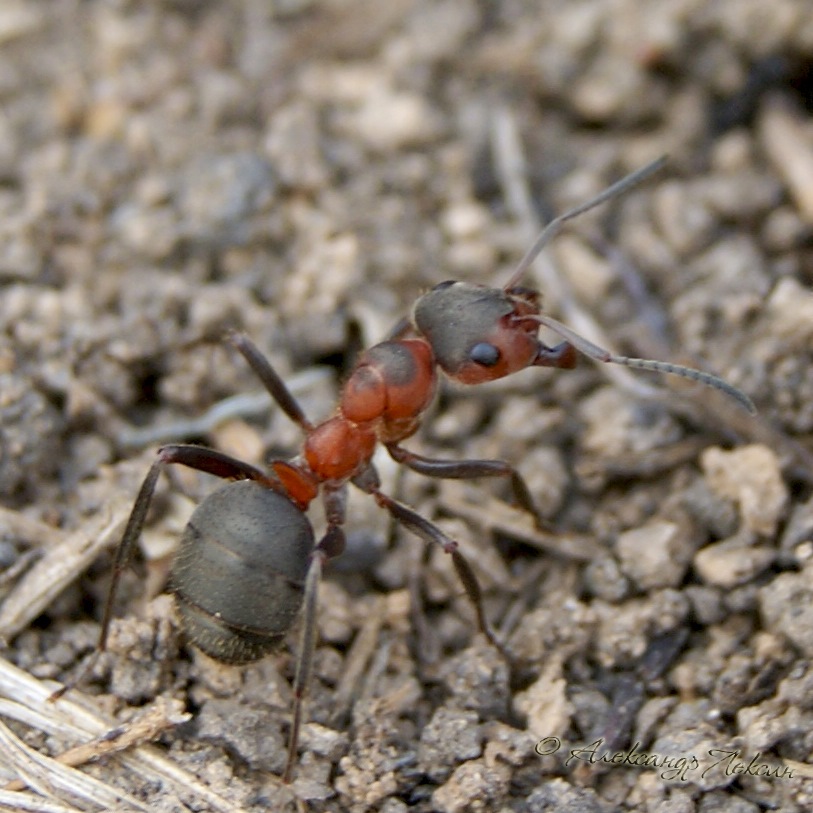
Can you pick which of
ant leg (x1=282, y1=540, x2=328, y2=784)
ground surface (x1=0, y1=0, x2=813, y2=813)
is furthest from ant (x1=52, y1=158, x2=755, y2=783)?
ground surface (x1=0, y1=0, x2=813, y2=813)

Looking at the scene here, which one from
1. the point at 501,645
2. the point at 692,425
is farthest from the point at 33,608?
the point at 692,425

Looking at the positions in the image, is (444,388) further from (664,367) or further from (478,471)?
(664,367)

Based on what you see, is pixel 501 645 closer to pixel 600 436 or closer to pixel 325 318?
pixel 600 436

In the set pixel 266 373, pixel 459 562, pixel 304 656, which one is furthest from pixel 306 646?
pixel 266 373

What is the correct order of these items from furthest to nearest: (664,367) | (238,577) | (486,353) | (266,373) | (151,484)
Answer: (266,373)
(486,353)
(151,484)
(664,367)
(238,577)
